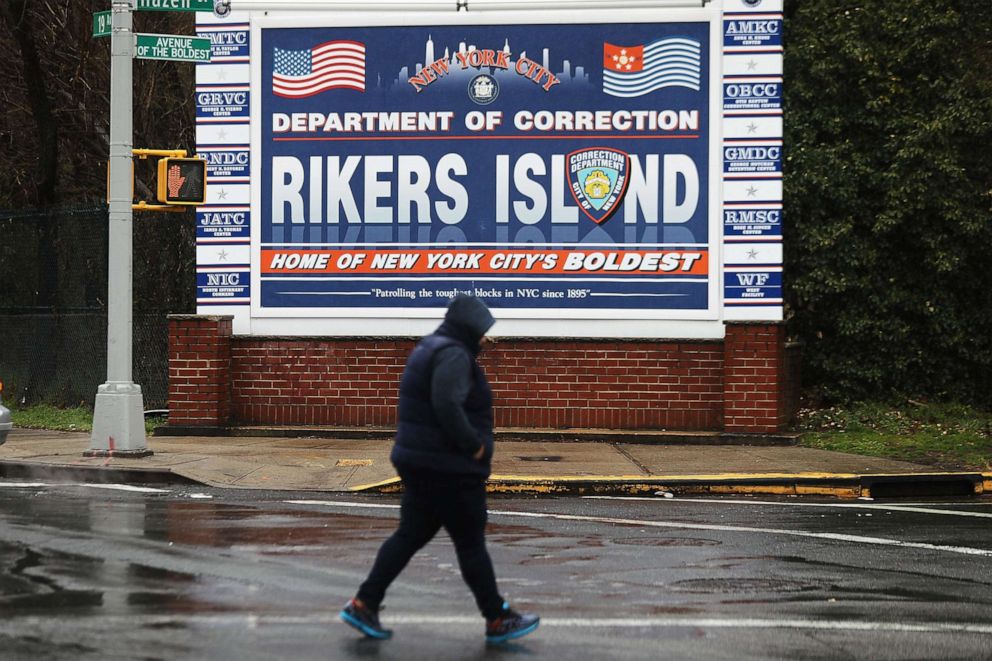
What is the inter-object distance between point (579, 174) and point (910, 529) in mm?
7287

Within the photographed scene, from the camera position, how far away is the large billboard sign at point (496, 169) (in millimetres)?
16906

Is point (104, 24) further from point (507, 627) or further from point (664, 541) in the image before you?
point (507, 627)

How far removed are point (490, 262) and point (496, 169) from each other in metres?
1.14

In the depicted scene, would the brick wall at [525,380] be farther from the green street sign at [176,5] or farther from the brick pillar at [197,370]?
the green street sign at [176,5]

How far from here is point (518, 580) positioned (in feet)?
28.2

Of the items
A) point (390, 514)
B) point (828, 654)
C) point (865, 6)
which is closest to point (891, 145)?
point (865, 6)

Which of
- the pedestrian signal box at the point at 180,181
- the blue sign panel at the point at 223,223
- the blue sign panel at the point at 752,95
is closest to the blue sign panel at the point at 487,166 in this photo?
the blue sign panel at the point at 223,223

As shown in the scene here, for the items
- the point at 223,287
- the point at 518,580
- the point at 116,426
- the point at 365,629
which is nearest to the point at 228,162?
the point at 223,287

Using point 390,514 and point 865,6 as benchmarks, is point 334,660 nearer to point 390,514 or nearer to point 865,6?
point 390,514

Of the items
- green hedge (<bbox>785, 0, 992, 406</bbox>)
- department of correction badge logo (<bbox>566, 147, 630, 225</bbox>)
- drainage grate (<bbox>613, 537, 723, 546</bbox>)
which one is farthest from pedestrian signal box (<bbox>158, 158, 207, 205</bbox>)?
green hedge (<bbox>785, 0, 992, 406</bbox>)

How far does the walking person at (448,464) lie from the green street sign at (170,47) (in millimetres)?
8769

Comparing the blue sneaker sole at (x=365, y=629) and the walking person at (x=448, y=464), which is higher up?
the walking person at (x=448, y=464)

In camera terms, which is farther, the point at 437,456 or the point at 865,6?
the point at 865,6

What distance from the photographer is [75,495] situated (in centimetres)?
1226
